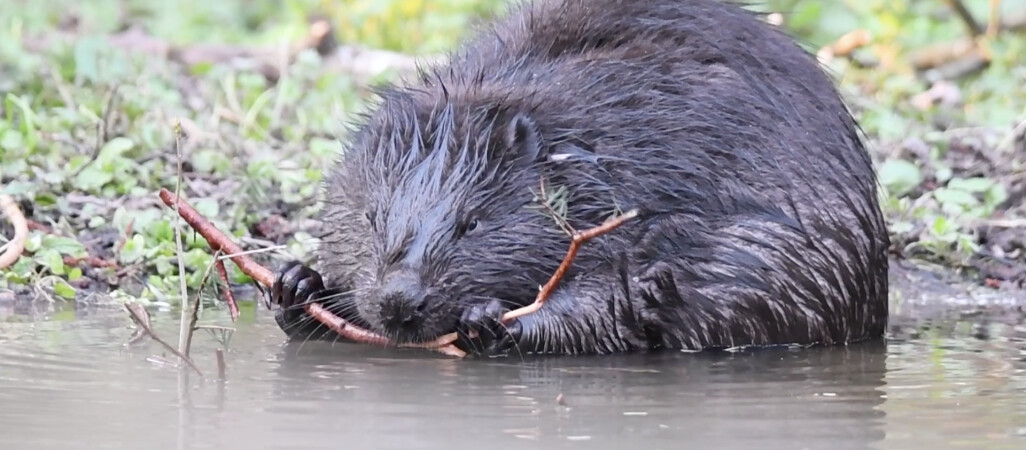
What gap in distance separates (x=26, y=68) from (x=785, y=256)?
3688 mm

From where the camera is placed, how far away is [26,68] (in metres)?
6.31

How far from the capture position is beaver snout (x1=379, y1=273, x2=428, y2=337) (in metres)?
3.32

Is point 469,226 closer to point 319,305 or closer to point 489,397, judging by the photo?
point 319,305

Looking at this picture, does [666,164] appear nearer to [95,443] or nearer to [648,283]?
→ [648,283]

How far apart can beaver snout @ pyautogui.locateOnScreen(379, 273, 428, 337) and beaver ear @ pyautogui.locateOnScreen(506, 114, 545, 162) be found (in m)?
0.42

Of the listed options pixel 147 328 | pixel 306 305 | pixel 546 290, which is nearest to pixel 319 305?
pixel 306 305

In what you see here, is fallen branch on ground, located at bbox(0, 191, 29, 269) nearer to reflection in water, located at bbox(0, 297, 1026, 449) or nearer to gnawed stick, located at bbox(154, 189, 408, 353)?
reflection in water, located at bbox(0, 297, 1026, 449)

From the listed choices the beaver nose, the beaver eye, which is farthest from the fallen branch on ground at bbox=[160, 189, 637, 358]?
the beaver eye

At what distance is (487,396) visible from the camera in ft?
9.34

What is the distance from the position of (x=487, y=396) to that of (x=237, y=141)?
131 inches

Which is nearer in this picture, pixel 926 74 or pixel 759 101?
pixel 759 101

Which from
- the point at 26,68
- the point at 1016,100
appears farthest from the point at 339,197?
the point at 1016,100

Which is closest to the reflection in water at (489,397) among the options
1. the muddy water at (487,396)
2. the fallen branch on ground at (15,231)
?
the muddy water at (487,396)

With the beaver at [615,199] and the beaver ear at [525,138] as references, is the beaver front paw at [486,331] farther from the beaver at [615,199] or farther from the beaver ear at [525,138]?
the beaver ear at [525,138]
